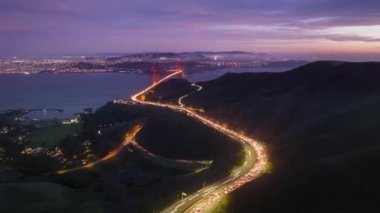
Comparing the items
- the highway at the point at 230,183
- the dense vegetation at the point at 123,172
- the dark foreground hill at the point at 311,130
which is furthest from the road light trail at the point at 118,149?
the highway at the point at 230,183

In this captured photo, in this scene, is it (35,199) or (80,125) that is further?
(80,125)

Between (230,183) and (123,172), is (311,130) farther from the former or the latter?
(230,183)

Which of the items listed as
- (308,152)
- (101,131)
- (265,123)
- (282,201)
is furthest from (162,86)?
(282,201)

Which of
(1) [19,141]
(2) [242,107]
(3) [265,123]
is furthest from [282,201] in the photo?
(1) [19,141]

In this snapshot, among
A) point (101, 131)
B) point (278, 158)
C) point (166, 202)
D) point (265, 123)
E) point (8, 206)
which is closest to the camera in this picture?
point (166, 202)

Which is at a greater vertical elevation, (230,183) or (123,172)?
(230,183)

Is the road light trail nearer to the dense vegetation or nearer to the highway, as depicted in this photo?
the dense vegetation

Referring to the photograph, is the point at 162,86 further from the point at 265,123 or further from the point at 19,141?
the point at 265,123

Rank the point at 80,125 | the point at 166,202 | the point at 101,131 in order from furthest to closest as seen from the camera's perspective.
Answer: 1. the point at 80,125
2. the point at 101,131
3. the point at 166,202

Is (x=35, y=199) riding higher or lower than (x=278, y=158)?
lower

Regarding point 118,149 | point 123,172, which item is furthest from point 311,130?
point 118,149
